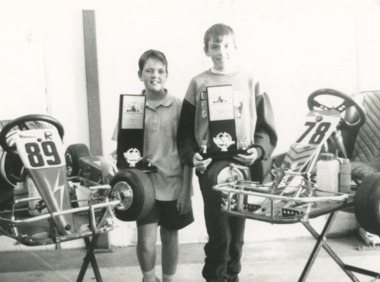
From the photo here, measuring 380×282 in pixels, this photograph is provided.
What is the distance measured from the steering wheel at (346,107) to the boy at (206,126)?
7.9 inches

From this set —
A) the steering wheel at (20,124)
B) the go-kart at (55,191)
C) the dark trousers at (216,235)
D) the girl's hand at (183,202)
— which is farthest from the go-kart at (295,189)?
the steering wheel at (20,124)

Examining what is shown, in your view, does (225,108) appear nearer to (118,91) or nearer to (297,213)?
(297,213)

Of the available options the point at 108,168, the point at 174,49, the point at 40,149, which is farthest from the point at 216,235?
the point at 174,49

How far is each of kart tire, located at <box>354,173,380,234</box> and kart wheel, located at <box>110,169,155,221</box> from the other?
84 centimetres

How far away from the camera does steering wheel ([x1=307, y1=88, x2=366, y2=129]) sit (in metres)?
2.11

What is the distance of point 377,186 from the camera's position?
5.65ft

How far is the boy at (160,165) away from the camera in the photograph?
228cm

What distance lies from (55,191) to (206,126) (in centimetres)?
70

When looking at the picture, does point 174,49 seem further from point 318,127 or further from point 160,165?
point 318,127

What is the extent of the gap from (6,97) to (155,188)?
1.35 metres

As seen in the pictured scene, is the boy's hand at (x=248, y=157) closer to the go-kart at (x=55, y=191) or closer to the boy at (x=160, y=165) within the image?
the boy at (x=160, y=165)

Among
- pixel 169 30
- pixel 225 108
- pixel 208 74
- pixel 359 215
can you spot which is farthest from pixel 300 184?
pixel 169 30

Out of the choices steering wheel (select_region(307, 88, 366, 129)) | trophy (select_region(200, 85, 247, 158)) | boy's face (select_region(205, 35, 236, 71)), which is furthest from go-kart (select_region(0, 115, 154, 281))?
steering wheel (select_region(307, 88, 366, 129))

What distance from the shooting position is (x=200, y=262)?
3.04 metres
